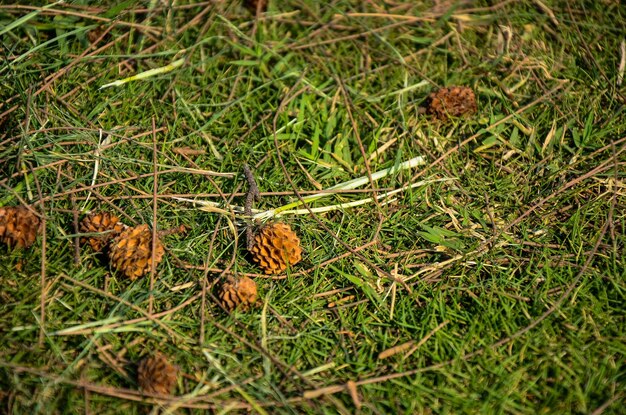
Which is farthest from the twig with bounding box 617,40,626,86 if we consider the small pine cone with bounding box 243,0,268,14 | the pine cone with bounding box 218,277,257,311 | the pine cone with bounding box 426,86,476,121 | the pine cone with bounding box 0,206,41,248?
the pine cone with bounding box 0,206,41,248

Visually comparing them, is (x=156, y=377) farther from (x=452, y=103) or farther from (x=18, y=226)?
(x=452, y=103)

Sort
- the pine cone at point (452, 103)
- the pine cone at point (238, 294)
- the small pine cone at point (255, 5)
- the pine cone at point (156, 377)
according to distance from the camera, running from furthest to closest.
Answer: the small pine cone at point (255, 5) → the pine cone at point (452, 103) → the pine cone at point (238, 294) → the pine cone at point (156, 377)

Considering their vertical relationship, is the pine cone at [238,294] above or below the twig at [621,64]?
below

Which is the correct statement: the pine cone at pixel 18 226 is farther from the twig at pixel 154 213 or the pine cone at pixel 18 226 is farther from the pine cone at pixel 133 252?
the twig at pixel 154 213

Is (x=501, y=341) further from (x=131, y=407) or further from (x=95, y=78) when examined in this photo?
(x=95, y=78)

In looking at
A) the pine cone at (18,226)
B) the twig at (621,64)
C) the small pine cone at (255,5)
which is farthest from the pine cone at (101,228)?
the twig at (621,64)

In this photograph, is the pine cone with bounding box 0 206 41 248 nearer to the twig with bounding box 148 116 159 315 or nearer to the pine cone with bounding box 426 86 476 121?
the twig with bounding box 148 116 159 315

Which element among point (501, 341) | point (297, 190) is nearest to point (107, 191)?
point (297, 190)
